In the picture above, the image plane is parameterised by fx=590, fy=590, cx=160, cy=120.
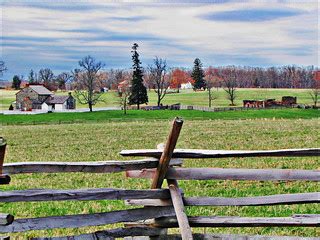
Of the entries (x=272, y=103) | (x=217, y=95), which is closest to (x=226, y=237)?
(x=272, y=103)

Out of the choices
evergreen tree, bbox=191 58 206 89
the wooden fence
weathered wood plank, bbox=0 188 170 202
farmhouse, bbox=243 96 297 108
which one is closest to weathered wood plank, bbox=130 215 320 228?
the wooden fence

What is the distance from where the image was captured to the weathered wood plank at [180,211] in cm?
542

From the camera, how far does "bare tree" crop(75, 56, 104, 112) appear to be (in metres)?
81.0

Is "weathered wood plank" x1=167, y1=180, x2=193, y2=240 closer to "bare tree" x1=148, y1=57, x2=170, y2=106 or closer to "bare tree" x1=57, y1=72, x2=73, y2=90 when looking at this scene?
"bare tree" x1=148, y1=57, x2=170, y2=106

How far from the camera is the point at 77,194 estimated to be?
17.5 ft

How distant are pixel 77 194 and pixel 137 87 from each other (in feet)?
235

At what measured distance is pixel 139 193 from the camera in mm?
5617

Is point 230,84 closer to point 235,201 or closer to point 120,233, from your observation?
point 235,201

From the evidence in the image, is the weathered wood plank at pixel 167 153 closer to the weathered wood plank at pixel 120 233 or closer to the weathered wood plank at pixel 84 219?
the weathered wood plank at pixel 84 219

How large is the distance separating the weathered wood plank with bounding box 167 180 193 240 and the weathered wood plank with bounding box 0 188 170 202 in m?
0.11

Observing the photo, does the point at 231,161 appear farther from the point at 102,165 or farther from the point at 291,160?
the point at 102,165

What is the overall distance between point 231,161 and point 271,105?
6387 centimetres

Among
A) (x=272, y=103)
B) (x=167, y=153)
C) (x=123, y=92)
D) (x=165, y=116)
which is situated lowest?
(x=272, y=103)

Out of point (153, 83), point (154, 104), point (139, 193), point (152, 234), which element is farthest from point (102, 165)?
point (154, 104)
